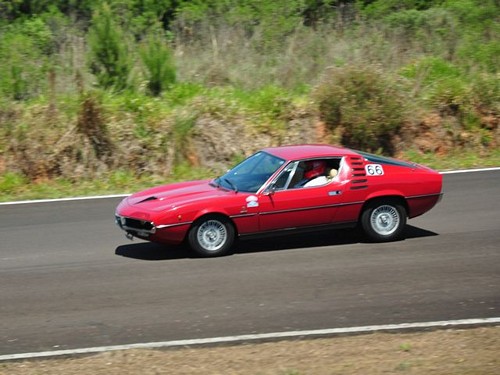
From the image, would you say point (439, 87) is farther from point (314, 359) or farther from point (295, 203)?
point (314, 359)

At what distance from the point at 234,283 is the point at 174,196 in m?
1.93

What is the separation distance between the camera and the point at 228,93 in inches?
818

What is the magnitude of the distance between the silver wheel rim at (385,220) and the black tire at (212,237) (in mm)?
2065

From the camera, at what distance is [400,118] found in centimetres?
2023

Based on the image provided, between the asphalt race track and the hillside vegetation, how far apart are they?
5.18m

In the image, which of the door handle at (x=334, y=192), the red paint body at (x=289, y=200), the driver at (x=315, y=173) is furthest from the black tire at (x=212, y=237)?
the door handle at (x=334, y=192)

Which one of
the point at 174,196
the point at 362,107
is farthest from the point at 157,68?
the point at 174,196

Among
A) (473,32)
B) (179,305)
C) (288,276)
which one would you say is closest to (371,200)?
(288,276)

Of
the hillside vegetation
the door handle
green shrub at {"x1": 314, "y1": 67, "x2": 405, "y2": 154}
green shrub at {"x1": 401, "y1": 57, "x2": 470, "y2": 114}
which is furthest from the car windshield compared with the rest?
green shrub at {"x1": 401, "y1": 57, "x2": 470, "y2": 114}

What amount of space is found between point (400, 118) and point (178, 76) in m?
6.49

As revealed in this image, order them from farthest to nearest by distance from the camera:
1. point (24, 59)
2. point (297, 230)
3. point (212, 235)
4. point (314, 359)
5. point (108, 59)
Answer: point (24, 59) → point (108, 59) → point (297, 230) → point (212, 235) → point (314, 359)

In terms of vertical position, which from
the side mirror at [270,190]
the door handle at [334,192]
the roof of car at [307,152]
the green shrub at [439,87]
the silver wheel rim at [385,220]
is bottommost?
the silver wheel rim at [385,220]

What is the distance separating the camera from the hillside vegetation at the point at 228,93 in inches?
737

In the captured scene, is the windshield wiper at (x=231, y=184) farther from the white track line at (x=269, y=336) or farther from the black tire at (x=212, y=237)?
the white track line at (x=269, y=336)
